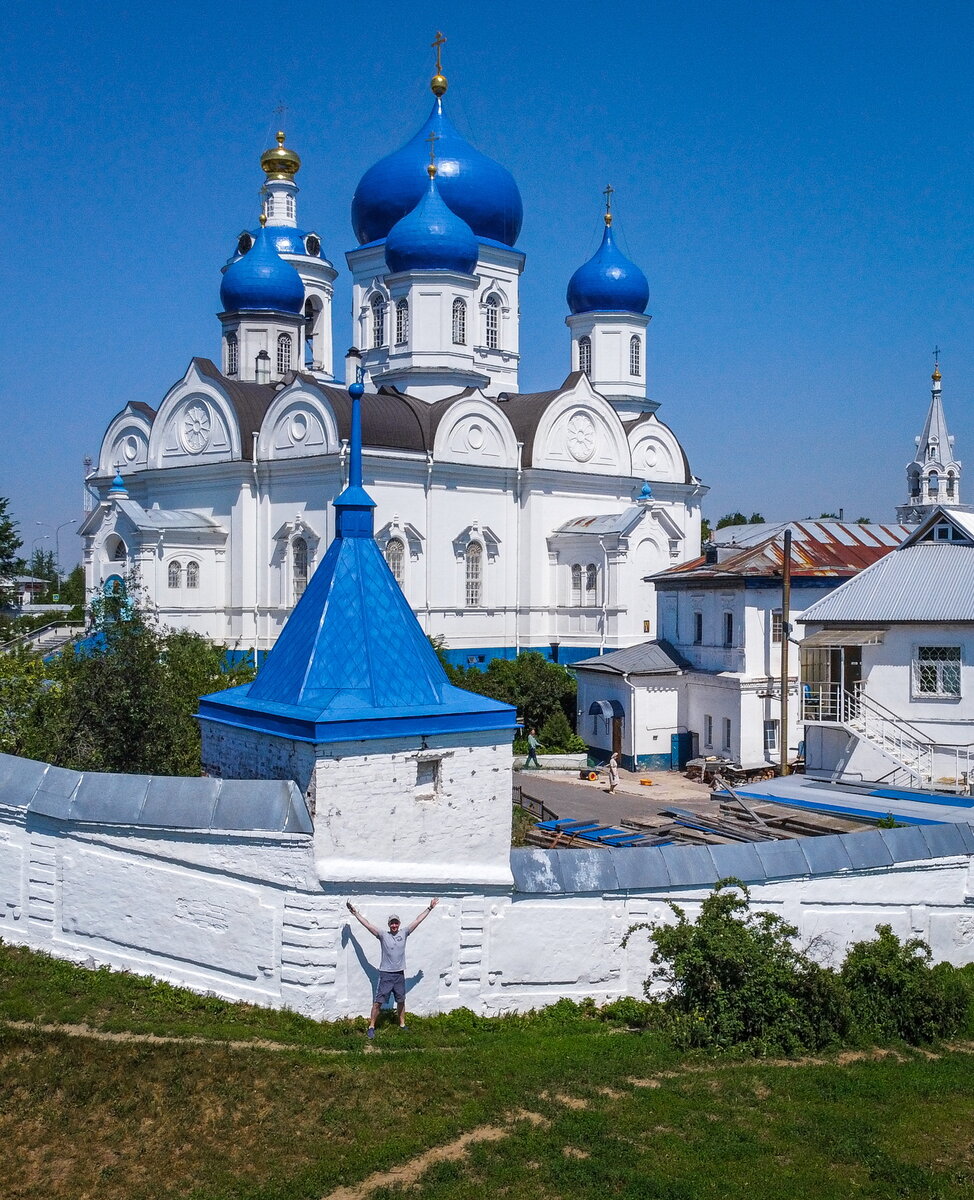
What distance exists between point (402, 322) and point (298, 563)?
22.2 ft

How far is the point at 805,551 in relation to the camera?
22.0 metres

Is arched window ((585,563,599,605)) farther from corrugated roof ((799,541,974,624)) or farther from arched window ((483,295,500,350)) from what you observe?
corrugated roof ((799,541,974,624))

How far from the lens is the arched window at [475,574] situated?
86.1 ft

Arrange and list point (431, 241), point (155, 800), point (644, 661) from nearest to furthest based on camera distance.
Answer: point (155, 800) < point (644, 661) < point (431, 241)

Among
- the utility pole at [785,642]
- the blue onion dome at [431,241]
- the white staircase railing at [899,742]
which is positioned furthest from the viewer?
the blue onion dome at [431,241]

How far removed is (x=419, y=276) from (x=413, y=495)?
228 inches

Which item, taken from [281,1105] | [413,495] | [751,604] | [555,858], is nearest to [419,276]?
[413,495]

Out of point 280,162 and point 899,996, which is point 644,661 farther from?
point 280,162

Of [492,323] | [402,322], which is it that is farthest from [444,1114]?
[492,323]

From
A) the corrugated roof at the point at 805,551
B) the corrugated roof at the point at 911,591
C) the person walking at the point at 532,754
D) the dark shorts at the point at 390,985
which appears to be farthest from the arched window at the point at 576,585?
the dark shorts at the point at 390,985

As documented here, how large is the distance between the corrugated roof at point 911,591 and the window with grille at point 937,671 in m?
0.44

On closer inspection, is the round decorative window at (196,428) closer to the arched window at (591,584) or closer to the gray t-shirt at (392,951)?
the arched window at (591,584)

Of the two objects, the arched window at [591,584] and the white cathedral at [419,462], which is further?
the arched window at [591,584]

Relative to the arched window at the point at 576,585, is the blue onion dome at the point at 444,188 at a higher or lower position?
higher
